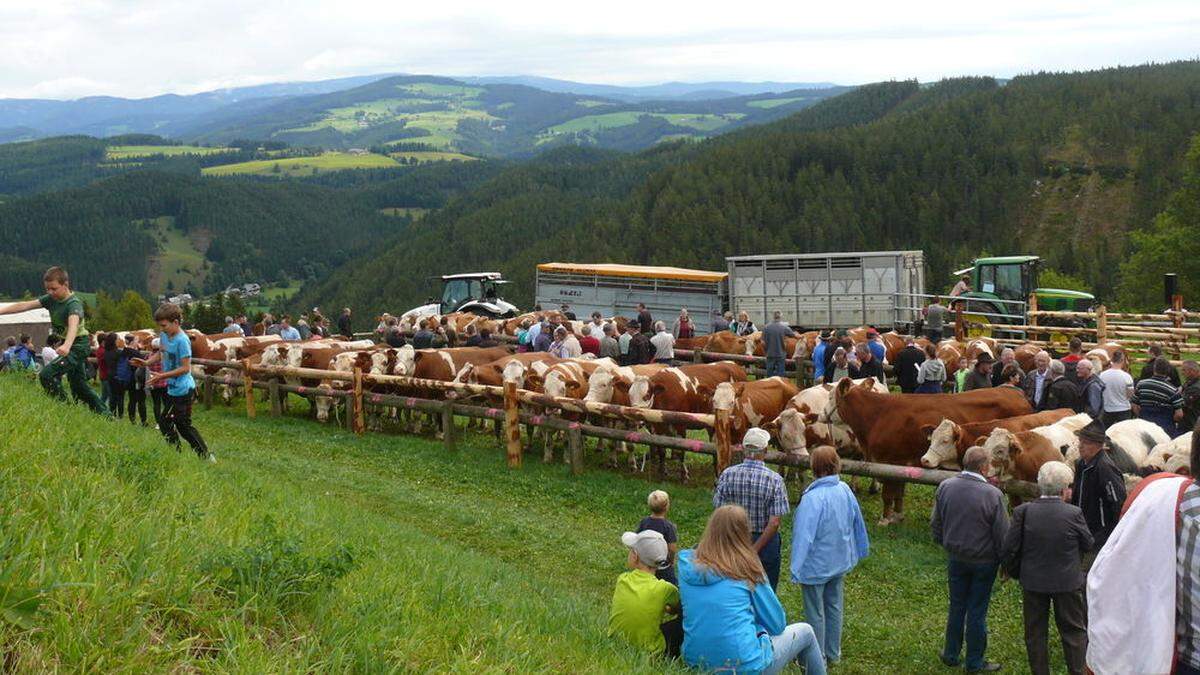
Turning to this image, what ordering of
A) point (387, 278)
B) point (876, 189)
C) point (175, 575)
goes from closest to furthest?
point (175, 575) < point (876, 189) < point (387, 278)

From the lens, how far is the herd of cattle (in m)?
10.3

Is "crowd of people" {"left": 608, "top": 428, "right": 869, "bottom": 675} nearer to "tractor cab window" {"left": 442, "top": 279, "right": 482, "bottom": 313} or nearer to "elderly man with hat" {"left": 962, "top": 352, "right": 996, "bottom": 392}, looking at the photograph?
"elderly man with hat" {"left": 962, "top": 352, "right": 996, "bottom": 392}

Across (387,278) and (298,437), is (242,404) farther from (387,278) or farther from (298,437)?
(387,278)

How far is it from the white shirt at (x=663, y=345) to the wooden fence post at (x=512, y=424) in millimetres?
6732

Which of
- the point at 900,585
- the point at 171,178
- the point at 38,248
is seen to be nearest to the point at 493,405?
the point at 900,585

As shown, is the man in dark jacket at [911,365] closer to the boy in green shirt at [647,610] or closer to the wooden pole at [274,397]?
the wooden pole at [274,397]

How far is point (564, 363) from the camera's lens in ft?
Result: 54.9

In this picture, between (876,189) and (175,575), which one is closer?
(175,575)

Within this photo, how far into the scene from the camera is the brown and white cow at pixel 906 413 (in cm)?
1216

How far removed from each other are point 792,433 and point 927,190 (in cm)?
8349

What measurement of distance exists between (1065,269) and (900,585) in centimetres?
7004

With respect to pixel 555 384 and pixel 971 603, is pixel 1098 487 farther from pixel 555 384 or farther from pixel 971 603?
pixel 555 384

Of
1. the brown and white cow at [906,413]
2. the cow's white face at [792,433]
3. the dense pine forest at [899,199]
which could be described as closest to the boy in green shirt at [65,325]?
the cow's white face at [792,433]

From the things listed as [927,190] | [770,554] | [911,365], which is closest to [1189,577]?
[770,554]
